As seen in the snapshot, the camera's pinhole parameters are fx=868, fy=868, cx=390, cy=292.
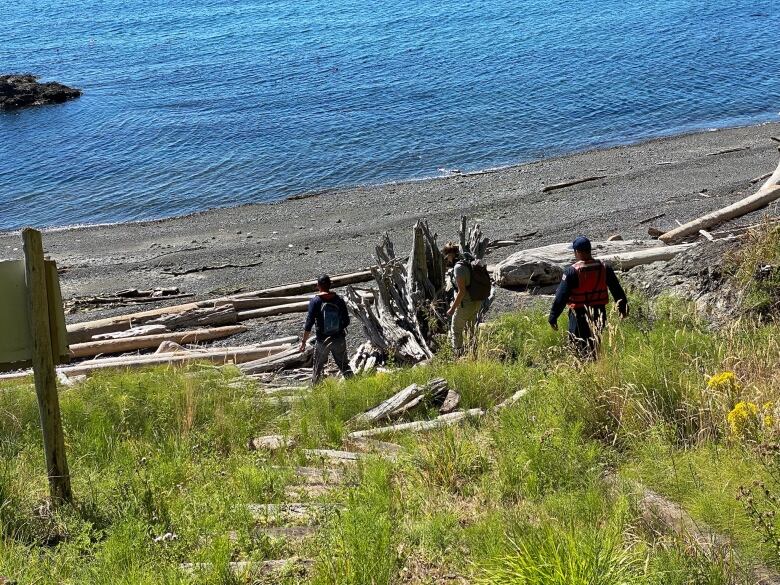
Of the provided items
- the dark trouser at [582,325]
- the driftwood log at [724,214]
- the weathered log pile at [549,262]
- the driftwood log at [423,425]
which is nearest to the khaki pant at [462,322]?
the dark trouser at [582,325]

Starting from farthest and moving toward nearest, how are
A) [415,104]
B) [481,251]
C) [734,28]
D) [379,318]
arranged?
[734,28] → [415,104] → [481,251] → [379,318]

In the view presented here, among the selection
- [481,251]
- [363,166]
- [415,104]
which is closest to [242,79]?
[415,104]

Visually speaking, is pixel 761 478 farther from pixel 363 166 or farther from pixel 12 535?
pixel 363 166

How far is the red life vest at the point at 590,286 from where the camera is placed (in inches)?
370

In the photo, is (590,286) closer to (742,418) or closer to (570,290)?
(570,290)

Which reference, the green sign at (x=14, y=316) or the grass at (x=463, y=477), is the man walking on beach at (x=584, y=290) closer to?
the grass at (x=463, y=477)

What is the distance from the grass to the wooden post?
24 cm

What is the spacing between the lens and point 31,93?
44.5 meters

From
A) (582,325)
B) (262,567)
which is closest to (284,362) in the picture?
(582,325)

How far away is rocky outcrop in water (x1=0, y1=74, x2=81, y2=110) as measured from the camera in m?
43.6

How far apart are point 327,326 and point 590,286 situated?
3.80m

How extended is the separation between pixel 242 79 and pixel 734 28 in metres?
27.9

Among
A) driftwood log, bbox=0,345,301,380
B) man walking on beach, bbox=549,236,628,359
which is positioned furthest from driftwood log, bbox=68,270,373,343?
man walking on beach, bbox=549,236,628,359

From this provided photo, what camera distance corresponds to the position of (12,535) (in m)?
5.90
